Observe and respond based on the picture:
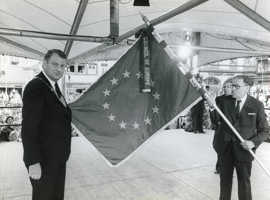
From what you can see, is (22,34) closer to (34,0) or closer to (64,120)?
(34,0)

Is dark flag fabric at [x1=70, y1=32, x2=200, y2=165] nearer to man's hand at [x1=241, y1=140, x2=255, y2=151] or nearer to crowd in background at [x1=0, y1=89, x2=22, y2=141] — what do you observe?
man's hand at [x1=241, y1=140, x2=255, y2=151]

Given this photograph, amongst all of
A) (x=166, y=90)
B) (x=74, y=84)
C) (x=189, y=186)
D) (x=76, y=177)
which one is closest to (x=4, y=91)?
(x=74, y=84)

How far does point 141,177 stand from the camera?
15.4 ft

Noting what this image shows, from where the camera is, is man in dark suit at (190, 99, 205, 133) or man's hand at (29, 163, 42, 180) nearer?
man's hand at (29, 163, 42, 180)

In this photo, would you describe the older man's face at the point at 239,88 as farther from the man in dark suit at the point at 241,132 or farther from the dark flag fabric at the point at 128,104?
the dark flag fabric at the point at 128,104

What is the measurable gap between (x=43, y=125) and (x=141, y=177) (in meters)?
2.96

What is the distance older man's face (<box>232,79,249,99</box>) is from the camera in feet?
9.32

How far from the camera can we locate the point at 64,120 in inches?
88.3

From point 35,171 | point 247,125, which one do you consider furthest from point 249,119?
point 35,171

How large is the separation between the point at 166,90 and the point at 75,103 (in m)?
0.94

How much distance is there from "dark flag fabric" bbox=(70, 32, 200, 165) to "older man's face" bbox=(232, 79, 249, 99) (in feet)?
2.35

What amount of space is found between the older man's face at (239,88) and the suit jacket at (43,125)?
1779 millimetres

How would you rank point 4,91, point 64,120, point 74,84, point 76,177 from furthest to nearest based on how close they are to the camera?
point 74,84
point 4,91
point 76,177
point 64,120

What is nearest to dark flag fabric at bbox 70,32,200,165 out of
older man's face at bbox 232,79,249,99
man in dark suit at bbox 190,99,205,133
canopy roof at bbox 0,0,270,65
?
older man's face at bbox 232,79,249,99
